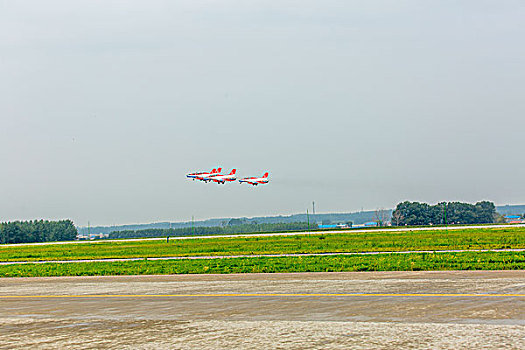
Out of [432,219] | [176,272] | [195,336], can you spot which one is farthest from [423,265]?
[432,219]

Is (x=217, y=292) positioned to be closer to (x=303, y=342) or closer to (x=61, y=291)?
(x=61, y=291)

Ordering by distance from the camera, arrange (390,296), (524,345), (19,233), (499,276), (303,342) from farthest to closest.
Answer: (19,233) → (499,276) → (390,296) → (303,342) → (524,345)

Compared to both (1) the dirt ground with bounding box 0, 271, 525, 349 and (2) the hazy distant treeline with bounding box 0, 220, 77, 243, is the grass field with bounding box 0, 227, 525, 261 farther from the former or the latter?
(2) the hazy distant treeline with bounding box 0, 220, 77, 243

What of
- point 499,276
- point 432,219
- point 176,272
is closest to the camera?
point 499,276

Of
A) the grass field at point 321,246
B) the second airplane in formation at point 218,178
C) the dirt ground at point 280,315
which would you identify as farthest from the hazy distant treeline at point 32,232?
the dirt ground at point 280,315

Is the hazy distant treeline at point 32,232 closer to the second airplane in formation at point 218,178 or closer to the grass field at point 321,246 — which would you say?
the second airplane in formation at point 218,178

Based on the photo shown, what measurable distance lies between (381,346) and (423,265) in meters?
17.8

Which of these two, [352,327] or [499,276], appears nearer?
[352,327]

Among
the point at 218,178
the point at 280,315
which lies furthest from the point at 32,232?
the point at 280,315

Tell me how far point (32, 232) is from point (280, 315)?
175m

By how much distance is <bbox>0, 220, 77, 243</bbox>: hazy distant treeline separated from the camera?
165 metres

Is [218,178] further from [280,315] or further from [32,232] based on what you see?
[280,315]

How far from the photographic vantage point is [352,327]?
12.2 meters

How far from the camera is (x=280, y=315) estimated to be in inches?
559
